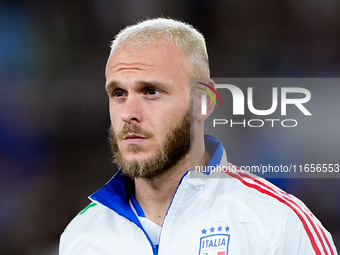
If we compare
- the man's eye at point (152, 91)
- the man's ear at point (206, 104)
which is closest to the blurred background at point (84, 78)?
the man's ear at point (206, 104)

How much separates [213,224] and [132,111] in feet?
1.58

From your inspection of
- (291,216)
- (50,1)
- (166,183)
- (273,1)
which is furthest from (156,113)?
(50,1)

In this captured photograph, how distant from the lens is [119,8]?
8.85 ft

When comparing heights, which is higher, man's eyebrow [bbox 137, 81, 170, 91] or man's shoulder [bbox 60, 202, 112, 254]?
man's eyebrow [bbox 137, 81, 170, 91]

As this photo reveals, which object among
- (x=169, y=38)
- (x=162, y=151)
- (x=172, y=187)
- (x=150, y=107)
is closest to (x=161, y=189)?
(x=172, y=187)

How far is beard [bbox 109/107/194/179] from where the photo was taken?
1.34 metres

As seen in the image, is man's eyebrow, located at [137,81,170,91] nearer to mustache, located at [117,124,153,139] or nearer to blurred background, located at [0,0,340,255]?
mustache, located at [117,124,153,139]

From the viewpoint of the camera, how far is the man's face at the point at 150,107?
1.34 meters

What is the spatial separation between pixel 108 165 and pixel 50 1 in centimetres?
128

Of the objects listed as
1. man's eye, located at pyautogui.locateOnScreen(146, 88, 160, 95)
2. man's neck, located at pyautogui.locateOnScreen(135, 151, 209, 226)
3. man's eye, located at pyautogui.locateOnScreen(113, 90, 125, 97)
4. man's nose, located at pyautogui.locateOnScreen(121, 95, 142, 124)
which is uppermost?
man's eye, located at pyautogui.locateOnScreen(113, 90, 125, 97)

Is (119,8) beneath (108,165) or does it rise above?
above

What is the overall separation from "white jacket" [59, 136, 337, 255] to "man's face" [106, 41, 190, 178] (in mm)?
144

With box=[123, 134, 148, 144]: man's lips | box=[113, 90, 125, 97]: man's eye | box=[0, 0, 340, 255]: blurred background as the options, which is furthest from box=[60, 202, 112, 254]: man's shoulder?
box=[0, 0, 340, 255]: blurred background

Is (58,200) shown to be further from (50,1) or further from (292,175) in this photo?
(292,175)
